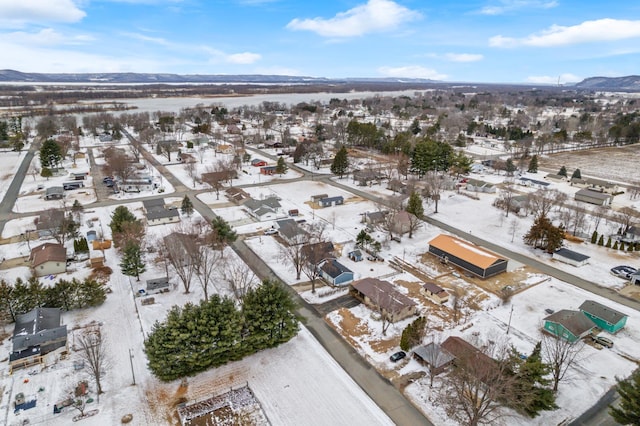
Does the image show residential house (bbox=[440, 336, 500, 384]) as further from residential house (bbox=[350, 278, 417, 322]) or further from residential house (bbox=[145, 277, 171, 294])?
residential house (bbox=[145, 277, 171, 294])

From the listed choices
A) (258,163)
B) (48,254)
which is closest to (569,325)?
(48,254)

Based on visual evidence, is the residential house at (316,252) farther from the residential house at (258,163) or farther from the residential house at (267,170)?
the residential house at (258,163)

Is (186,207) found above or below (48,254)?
above

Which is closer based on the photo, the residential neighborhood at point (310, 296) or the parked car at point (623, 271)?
the residential neighborhood at point (310, 296)

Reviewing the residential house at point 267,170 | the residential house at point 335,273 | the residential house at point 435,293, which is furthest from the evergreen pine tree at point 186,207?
the residential house at point 435,293

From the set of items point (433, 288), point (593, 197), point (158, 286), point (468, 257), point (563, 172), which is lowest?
point (158, 286)

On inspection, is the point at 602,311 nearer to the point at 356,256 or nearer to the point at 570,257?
the point at 570,257
